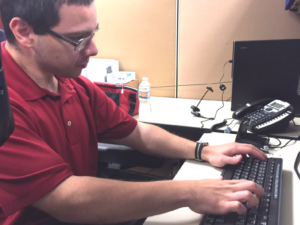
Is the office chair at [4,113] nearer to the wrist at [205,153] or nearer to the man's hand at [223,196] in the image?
the man's hand at [223,196]

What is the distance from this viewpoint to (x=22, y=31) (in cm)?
72

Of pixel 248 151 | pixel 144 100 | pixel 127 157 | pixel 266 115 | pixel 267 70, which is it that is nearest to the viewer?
pixel 248 151

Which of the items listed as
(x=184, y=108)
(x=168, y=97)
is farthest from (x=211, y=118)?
(x=168, y=97)

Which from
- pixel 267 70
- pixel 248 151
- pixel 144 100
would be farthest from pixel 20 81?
pixel 267 70

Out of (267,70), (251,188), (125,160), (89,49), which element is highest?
(89,49)

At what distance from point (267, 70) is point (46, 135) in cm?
101

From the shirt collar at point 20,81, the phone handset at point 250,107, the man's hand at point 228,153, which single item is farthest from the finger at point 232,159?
the shirt collar at point 20,81

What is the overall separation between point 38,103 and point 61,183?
0.27 metres

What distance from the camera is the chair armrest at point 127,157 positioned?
0.93 metres

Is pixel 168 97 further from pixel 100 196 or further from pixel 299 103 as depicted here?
pixel 100 196

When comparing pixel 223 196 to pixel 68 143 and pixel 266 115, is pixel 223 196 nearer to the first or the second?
pixel 68 143

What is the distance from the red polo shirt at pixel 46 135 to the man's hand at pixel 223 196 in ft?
1.00

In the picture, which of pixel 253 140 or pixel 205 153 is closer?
pixel 205 153

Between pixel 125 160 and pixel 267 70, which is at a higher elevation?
pixel 267 70
